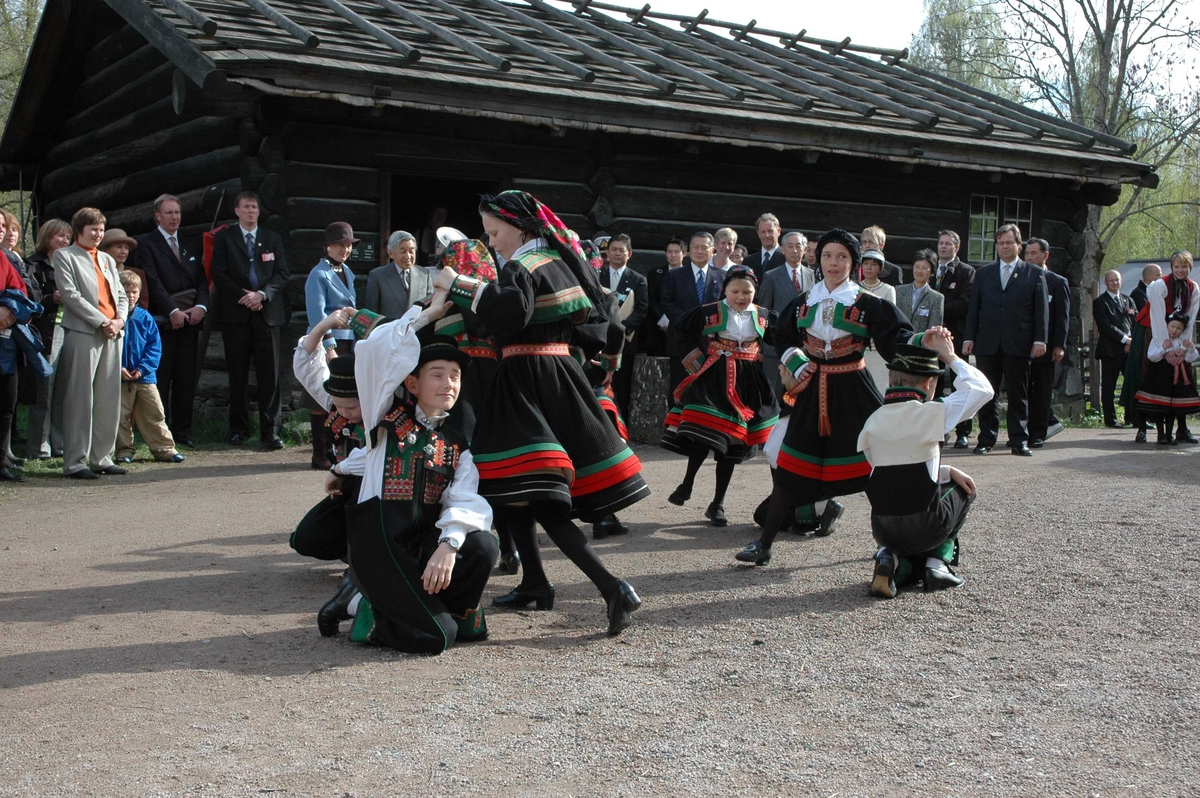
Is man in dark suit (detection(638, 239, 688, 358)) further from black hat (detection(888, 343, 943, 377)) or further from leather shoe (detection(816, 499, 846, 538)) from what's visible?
black hat (detection(888, 343, 943, 377))

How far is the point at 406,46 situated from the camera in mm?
9906

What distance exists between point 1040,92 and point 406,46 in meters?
23.2

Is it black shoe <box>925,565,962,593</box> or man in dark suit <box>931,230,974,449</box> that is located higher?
man in dark suit <box>931,230,974,449</box>

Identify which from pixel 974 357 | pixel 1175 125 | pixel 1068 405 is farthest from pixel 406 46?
pixel 1175 125

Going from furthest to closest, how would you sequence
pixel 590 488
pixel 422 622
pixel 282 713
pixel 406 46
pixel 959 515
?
pixel 406 46 < pixel 959 515 < pixel 590 488 < pixel 422 622 < pixel 282 713

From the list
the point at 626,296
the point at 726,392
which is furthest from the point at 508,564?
the point at 626,296

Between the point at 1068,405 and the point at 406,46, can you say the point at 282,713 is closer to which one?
the point at 406,46

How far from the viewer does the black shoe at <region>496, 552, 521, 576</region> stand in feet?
18.5

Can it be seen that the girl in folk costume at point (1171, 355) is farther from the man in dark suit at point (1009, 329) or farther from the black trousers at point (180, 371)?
the black trousers at point (180, 371)

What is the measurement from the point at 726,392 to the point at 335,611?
305cm

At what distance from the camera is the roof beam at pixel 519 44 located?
10891mm

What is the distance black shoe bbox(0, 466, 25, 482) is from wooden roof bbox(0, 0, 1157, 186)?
10.8ft

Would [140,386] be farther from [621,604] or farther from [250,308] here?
[621,604]

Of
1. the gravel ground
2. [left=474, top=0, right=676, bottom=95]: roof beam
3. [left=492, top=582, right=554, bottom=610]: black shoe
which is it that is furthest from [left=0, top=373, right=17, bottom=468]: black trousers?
[left=474, top=0, right=676, bottom=95]: roof beam
